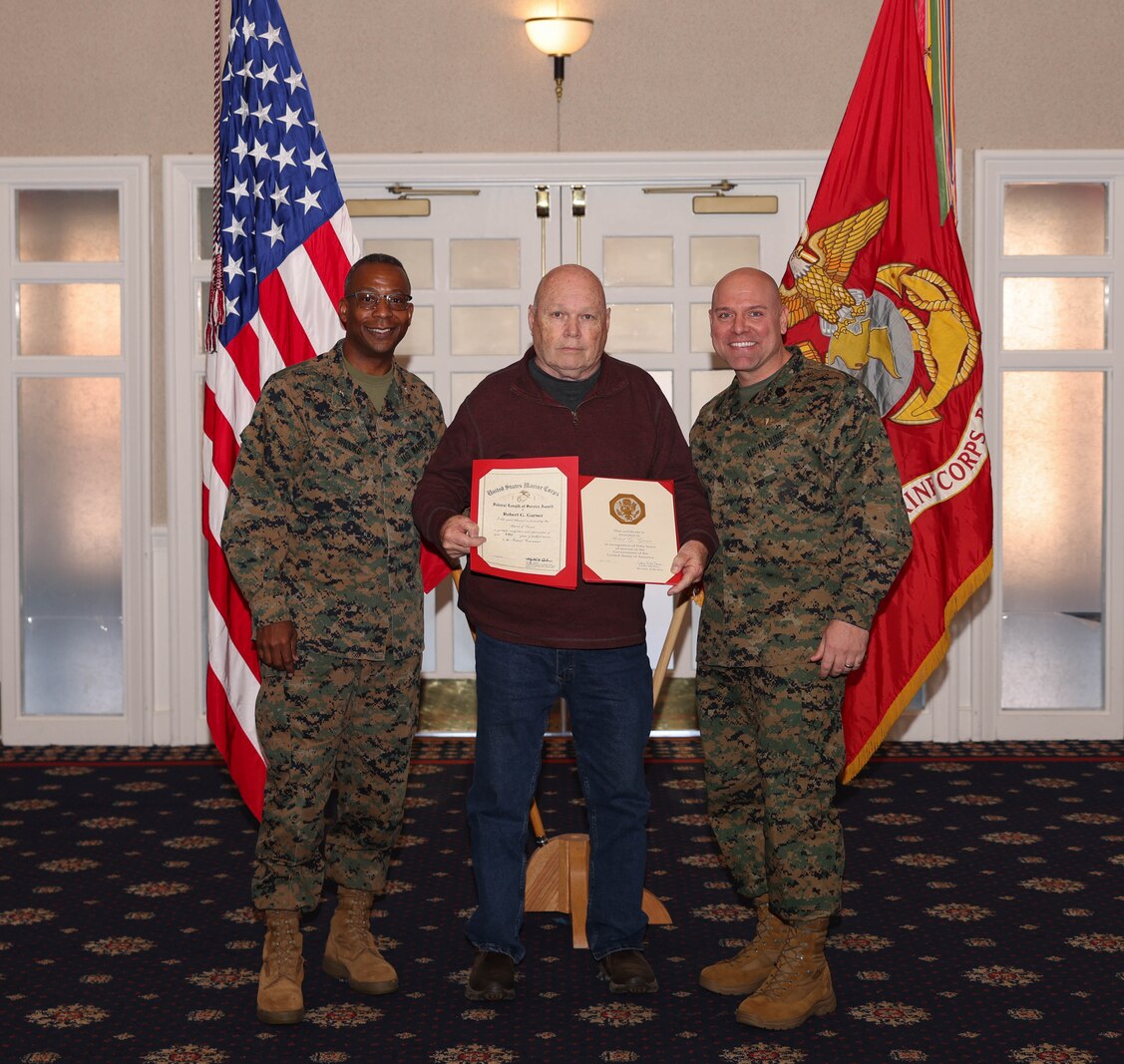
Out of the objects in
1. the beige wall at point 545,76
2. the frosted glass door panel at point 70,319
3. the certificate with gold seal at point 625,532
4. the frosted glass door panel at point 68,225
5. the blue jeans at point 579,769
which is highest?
the beige wall at point 545,76

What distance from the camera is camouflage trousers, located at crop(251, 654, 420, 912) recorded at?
2.90 metres

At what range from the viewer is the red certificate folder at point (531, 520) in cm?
274

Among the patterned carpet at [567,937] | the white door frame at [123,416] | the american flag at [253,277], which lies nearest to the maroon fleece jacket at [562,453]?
the patterned carpet at [567,937]

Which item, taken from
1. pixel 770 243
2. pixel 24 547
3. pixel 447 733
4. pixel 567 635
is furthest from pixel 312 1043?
pixel 770 243

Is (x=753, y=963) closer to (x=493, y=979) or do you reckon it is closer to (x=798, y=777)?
(x=798, y=777)

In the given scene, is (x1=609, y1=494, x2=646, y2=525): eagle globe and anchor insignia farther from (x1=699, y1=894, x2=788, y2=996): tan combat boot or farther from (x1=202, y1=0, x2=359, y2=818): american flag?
(x1=202, y1=0, x2=359, y2=818): american flag

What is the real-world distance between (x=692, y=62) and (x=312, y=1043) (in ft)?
13.8

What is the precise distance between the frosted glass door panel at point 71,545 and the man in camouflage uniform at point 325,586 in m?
2.95

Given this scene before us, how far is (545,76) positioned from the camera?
543 cm

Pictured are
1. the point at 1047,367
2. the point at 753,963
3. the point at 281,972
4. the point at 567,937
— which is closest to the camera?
the point at 281,972

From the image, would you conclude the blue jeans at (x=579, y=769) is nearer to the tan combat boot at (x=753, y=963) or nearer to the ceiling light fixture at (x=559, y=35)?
the tan combat boot at (x=753, y=963)

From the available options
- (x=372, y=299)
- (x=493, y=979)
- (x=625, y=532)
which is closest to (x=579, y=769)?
(x=493, y=979)

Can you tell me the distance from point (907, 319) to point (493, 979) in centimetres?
230

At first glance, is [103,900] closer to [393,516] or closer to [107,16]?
[393,516]
